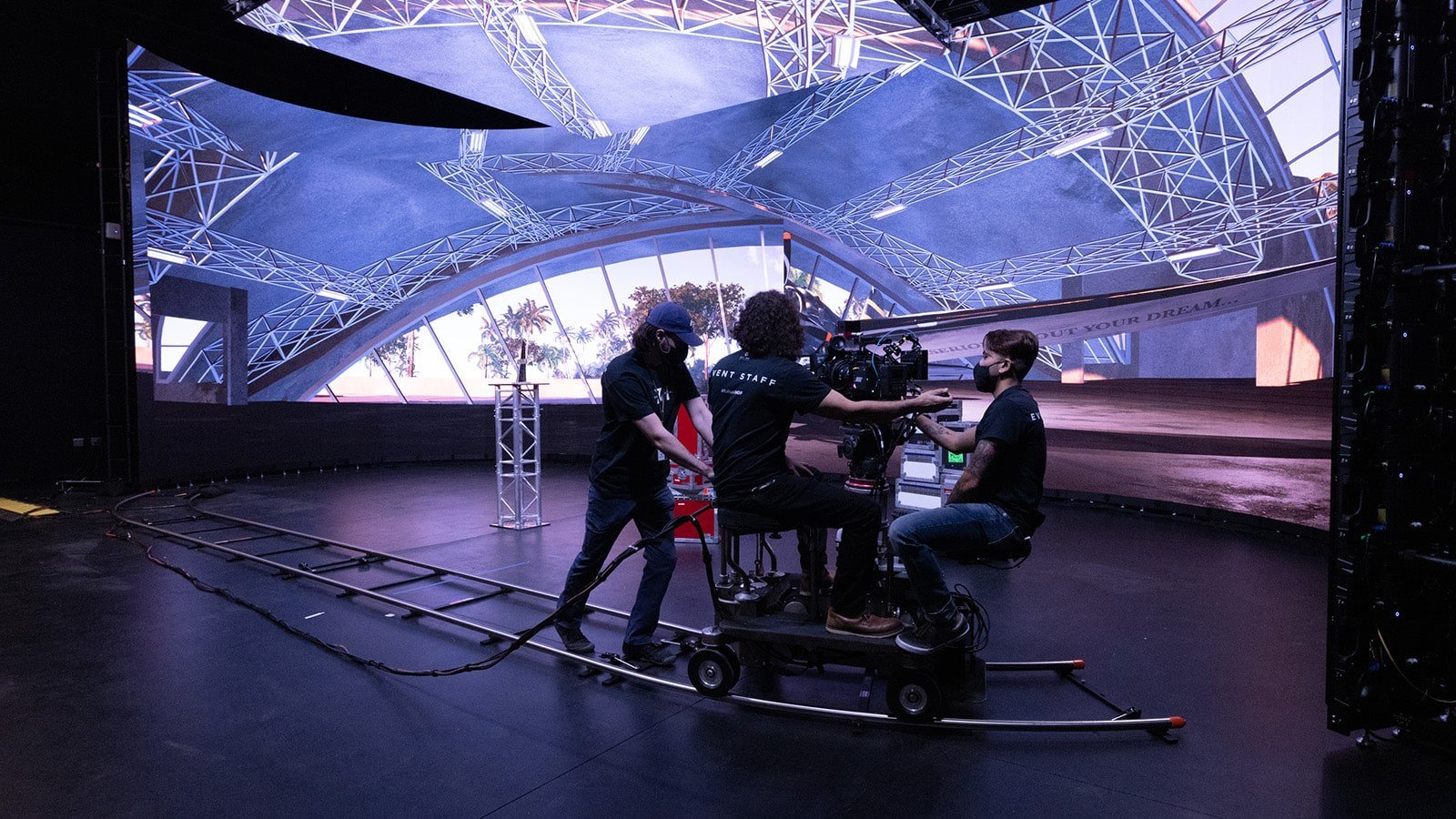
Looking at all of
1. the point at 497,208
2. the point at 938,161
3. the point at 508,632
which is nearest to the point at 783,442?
the point at 508,632

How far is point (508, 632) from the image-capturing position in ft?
15.3

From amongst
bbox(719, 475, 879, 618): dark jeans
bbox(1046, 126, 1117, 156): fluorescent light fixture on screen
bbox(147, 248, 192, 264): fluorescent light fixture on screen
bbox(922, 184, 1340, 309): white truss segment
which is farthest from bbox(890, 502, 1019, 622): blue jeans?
bbox(147, 248, 192, 264): fluorescent light fixture on screen

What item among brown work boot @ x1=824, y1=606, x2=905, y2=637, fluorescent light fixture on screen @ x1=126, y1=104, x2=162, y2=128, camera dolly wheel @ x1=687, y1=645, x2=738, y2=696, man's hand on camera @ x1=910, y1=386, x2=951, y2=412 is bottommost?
camera dolly wheel @ x1=687, y1=645, x2=738, y2=696

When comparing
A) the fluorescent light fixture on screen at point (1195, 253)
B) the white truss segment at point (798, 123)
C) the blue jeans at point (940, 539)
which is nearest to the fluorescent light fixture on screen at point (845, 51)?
the white truss segment at point (798, 123)

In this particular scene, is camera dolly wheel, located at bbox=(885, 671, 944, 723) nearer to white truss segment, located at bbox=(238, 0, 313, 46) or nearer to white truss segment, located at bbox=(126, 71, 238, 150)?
white truss segment, located at bbox=(238, 0, 313, 46)

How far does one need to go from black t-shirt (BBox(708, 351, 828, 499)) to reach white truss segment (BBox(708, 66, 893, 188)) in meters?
8.08

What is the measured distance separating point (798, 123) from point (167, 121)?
8586mm

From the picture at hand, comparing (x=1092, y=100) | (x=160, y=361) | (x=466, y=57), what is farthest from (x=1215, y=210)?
(x=160, y=361)

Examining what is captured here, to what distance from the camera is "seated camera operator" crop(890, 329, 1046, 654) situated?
126 inches

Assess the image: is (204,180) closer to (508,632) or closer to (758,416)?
(508,632)

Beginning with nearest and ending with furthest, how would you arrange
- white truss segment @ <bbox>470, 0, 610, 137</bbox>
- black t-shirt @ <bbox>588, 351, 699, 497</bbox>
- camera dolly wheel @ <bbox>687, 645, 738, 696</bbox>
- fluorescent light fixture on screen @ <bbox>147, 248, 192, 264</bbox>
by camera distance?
1. camera dolly wheel @ <bbox>687, 645, 738, 696</bbox>
2. black t-shirt @ <bbox>588, 351, 699, 497</bbox>
3. white truss segment @ <bbox>470, 0, 610, 137</bbox>
4. fluorescent light fixture on screen @ <bbox>147, 248, 192, 264</bbox>

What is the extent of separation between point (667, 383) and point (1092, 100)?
7.22m

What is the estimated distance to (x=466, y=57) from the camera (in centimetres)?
1051

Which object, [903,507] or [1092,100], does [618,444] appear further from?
[1092,100]
